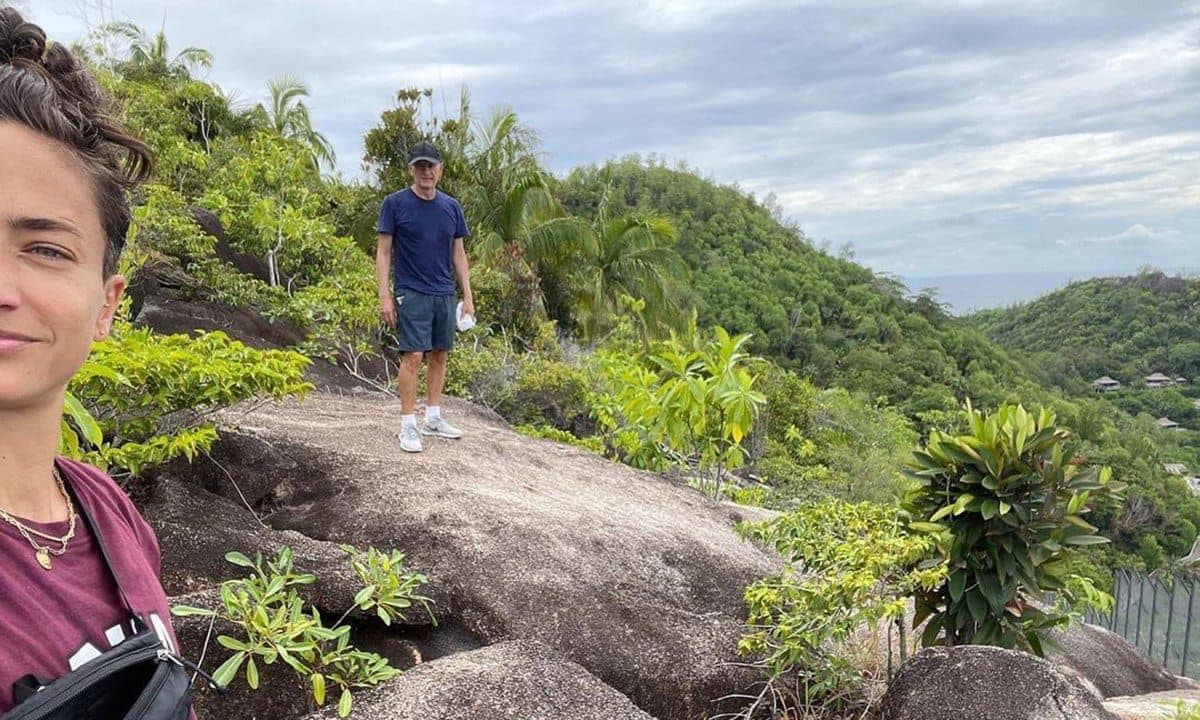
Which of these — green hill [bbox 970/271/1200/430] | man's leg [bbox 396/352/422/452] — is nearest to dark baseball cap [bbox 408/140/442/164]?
man's leg [bbox 396/352/422/452]

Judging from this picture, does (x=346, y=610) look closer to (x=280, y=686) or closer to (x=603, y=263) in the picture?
(x=280, y=686)

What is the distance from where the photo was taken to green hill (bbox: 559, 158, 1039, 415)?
35844 mm

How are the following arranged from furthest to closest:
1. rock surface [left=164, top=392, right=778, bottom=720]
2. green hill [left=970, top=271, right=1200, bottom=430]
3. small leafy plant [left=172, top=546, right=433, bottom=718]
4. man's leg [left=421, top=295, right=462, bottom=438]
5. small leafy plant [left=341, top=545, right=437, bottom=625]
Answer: green hill [left=970, top=271, right=1200, bottom=430], man's leg [left=421, top=295, right=462, bottom=438], rock surface [left=164, top=392, right=778, bottom=720], small leafy plant [left=341, top=545, right=437, bottom=625], small leafy plant [left=172, top=546, right=433, bottom=718]

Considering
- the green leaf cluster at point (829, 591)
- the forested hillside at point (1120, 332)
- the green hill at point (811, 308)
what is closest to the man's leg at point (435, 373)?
the green leaf cluster at point (829, 591)

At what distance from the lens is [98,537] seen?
1112mm

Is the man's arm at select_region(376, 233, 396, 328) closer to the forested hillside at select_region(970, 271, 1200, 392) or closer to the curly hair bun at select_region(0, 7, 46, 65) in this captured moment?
the curly hair bun at select_region(0, 7, 46, 65)

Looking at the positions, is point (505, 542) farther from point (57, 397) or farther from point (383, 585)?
point (57, 397)

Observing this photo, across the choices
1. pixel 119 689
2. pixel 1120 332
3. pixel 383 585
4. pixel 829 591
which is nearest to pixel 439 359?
pixel 383 585

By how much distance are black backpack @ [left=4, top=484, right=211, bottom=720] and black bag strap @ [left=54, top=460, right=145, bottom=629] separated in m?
0.05

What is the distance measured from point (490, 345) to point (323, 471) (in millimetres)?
7398

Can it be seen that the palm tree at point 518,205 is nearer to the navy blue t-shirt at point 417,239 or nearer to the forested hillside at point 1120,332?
the navy blue t-shirt at point 417,239

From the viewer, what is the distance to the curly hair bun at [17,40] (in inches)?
40.6

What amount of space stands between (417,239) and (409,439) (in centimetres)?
113

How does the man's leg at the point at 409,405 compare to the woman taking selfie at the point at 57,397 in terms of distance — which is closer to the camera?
the woman taking selfie at the point at 57,397
